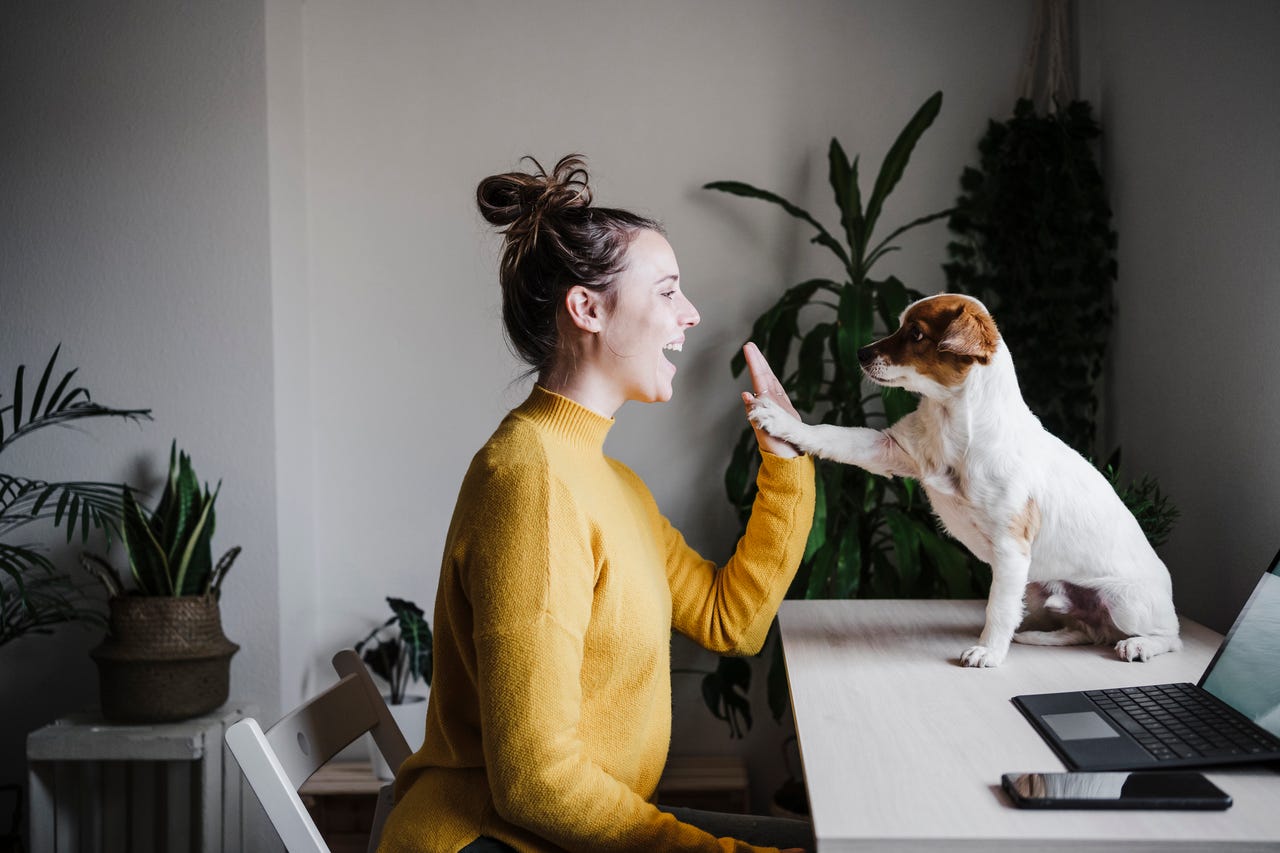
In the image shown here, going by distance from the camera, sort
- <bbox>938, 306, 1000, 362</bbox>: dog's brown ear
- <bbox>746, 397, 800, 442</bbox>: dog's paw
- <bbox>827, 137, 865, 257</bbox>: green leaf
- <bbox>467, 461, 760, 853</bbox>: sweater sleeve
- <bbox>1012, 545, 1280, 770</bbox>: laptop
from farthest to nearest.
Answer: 1. <bbox>827, 137, 865, 257</bbox>: green leaf
2. <bbox>746, 397, 800, 442</bbox>: dog's paw
3. <bbox>938, 306, 1000, 362</bbox>: dog's brown ear
4. <bbox>467, 461, 760, 853</bbox>: sweater sleeve
5. <bbox>1012, 545, 1280, 770</bbox>: laptop

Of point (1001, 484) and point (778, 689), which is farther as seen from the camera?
point (778, 689)

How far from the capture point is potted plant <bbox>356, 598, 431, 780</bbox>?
245cm

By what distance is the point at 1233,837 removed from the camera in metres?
0.76

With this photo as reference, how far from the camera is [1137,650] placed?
1286 mm

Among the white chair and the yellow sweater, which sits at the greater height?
the yellow sweater

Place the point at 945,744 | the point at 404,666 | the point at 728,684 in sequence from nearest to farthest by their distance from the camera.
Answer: the point at 945,744 < the point at 728,684 < the point at 404,666

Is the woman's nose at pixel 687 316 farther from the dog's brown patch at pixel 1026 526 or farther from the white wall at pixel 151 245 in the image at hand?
the white wall at pixel 151 245

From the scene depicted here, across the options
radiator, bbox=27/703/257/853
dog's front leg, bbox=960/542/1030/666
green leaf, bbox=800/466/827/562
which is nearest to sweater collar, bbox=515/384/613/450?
dog's front leg, bbox=960/542/1030/666

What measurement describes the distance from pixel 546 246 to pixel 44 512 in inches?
72.7

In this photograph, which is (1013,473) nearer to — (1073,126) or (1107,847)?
(1107,847)

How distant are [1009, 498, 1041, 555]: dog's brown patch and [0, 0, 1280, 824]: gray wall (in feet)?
3.69

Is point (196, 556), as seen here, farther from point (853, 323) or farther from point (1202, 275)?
point (1202, 275)

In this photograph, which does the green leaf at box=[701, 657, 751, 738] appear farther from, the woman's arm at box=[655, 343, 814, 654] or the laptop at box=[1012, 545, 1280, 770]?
the laptop at box=[1012, 545, 1280, 770]

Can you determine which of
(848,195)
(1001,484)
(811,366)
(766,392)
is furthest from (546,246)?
(848,195)
